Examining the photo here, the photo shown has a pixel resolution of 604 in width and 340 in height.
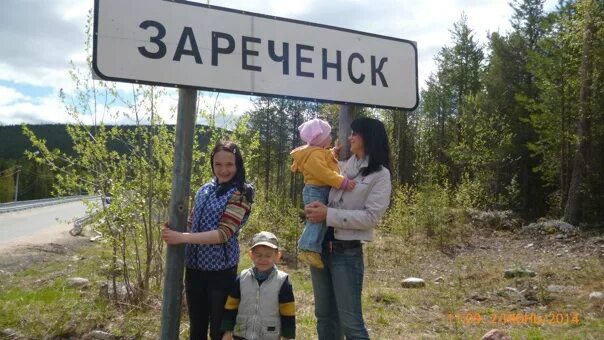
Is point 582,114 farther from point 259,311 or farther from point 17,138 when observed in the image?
point 17,138

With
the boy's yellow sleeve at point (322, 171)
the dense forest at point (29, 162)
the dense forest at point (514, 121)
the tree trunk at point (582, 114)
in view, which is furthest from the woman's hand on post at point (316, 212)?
the tree trunk at point (582, 114)

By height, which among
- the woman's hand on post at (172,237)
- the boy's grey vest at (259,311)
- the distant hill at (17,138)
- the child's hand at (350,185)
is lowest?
the boy's grey vest at (259,311)

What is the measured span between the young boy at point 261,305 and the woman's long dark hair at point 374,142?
0.76m

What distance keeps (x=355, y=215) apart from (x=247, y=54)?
99cm

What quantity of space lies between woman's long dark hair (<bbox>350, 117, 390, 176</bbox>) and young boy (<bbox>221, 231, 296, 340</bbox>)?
76 centimetres

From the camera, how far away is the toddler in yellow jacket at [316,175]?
2.45 metres

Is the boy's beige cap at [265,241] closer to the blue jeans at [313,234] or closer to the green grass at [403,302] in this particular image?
the blue jeans at [313,234]

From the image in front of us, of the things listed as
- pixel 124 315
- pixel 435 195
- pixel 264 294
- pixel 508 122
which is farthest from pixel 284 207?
pixel 508 122

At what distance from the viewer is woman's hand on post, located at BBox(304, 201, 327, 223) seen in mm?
2387

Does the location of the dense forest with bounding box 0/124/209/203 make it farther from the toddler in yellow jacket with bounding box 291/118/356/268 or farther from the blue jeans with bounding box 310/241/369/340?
the blue jeans with bounding box 310/241/369/340

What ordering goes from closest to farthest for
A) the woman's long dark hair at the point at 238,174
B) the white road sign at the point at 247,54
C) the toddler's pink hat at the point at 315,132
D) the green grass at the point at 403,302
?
the white road sign at the point at 247,54, the toddler's pink hat at the point at 315,132, the woman's long dark hair at the point at 238,174, the green grass at the point at 403,302

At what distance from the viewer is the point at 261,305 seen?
8.48 feet

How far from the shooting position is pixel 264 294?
2598 millimetres

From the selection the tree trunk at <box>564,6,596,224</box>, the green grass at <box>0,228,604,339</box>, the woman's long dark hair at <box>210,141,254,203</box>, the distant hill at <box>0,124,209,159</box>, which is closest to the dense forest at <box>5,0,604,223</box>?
the tree trunk at <box>564,6,596,224</box>
